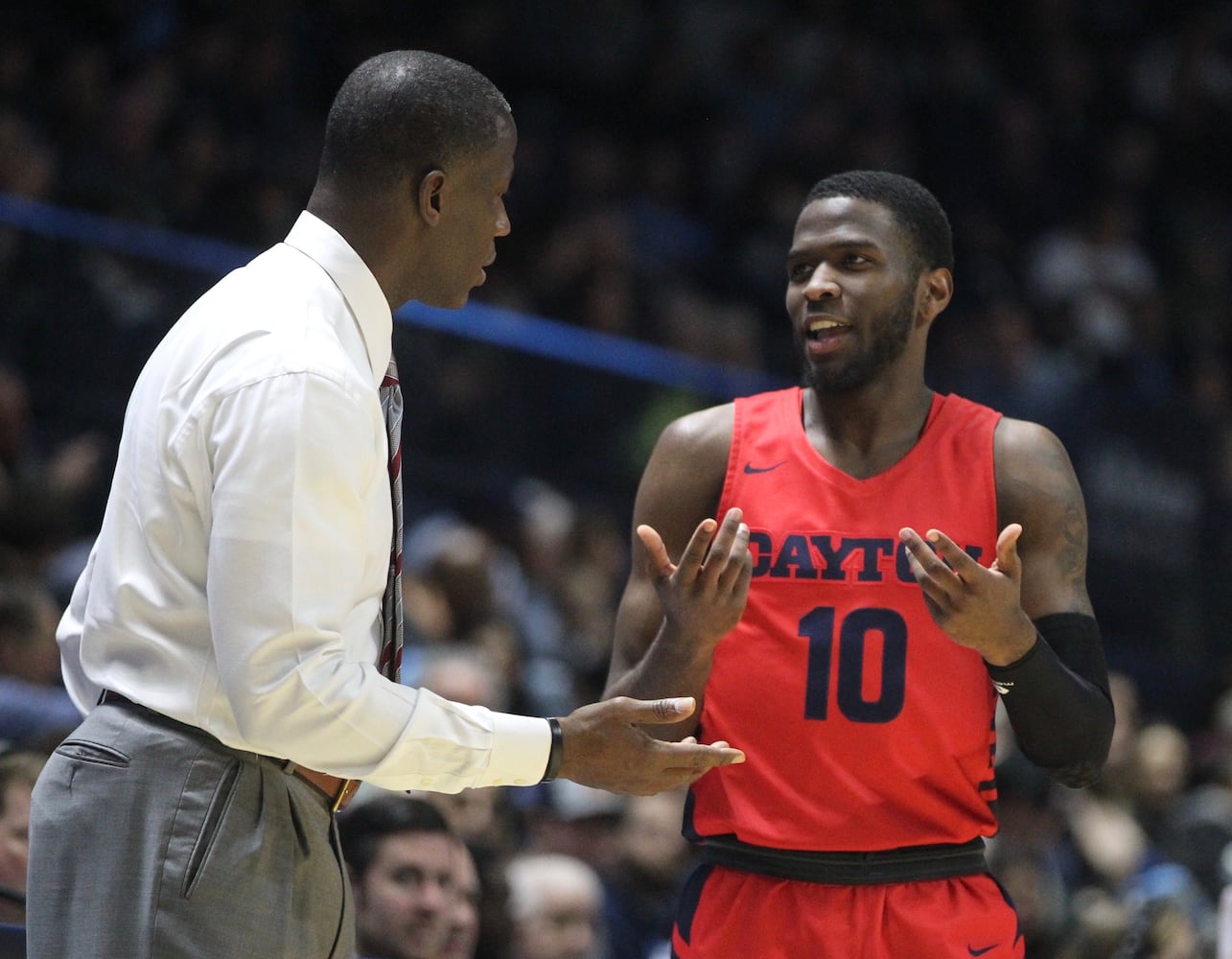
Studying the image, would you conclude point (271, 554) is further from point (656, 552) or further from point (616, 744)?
point (656, 552)

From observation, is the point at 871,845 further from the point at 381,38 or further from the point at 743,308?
the point at 381,38

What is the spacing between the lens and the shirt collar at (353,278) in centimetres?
259

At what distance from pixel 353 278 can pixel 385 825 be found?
183cm

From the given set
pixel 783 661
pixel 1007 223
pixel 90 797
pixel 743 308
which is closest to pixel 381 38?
pixel 743 308

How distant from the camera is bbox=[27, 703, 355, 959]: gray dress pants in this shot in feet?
7.73

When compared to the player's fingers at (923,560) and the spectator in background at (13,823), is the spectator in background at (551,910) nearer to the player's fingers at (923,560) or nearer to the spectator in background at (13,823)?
the spectator in background at (13,823)

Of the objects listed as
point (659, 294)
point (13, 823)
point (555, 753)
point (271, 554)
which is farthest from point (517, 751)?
point (659, 294)

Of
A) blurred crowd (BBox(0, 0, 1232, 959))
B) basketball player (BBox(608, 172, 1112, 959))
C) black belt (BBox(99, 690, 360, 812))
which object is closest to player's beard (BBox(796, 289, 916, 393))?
basketball player (BBox(608, 172, 1112, 959))

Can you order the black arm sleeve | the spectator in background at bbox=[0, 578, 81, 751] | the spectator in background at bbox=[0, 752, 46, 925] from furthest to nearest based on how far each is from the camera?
the spectator in background at bbox=[0, 578, 81, 751]
the spectator in background at bbox=[0, 752, 46, 925]
the black arm sleeve

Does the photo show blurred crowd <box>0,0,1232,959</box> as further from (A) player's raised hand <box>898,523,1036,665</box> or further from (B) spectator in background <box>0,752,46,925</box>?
(A) player's raised hand <box>898,523,1036,665</box>

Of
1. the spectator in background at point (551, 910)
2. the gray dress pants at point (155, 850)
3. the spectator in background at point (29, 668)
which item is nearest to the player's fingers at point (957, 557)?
the gray dress pants at point (155, 850)

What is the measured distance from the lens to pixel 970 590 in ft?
9.16

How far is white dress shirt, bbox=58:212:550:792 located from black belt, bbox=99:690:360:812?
0.03 m

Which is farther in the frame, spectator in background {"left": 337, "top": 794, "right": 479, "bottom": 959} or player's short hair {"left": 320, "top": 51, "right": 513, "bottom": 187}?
spectator in background {"left": 337, "top": 794, "right": 479, "bottom": 959}
